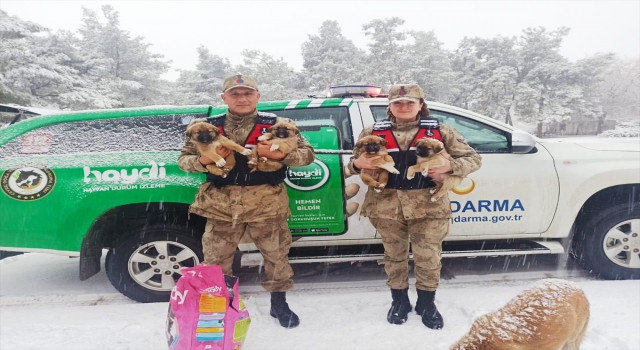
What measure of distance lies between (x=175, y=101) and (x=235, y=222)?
3282cm

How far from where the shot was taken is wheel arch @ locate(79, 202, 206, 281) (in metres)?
3.11

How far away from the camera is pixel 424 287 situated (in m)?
2.72

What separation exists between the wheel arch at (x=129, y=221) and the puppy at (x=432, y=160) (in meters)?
1.79

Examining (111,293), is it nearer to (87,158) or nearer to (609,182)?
(87,158)

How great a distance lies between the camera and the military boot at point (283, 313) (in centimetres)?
277

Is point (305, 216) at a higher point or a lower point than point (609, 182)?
lower

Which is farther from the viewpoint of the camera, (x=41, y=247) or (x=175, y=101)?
(x=175, y=101)

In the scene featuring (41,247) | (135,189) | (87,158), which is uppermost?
(87,158)

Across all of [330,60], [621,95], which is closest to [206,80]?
[330,60]

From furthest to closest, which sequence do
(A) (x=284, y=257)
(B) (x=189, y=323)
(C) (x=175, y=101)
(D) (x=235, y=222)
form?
1. (C) (x=175, y=101)
2. (A) (x=284, y=257)
3. (D) (x=235, y=222)
4. (B) (x=189, y=323)

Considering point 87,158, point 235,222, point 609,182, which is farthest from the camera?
point 609,182

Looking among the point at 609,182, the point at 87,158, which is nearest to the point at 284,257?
the point at 87,158

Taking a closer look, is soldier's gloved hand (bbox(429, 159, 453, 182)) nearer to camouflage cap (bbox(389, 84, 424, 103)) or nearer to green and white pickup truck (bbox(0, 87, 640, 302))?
camouflage cap (bbox(389, 84, 424, 103))

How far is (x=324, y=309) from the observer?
9.97 ft
